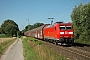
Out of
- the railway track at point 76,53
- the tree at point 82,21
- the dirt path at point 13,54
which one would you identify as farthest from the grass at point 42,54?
the tree at point 82,21

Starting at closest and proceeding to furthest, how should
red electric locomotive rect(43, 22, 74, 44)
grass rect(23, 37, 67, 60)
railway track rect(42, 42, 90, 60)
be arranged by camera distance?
grass rect(23, 37, 67, 60) → railway track rect(42, 42, 90, 60) → red electric locomotive rect(43, 22, 74, 44)

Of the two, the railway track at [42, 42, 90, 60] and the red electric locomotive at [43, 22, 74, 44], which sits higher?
the red electric locomotive at [43, 22, 74, 44]

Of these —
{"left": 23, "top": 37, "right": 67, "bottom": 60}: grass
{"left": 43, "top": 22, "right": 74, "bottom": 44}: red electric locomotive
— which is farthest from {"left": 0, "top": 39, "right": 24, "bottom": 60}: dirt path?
{"left": 43, "top": 22, "right": 74, "bottom": 44}: red electric locomotive

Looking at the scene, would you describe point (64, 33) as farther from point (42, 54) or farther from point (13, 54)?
point (42, 54)

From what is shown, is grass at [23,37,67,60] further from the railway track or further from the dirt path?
the railway track

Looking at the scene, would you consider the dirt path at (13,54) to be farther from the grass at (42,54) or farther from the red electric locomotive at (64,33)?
the red electric locomotive at (64,33)

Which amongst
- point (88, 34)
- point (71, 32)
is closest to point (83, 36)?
point (88, 34)

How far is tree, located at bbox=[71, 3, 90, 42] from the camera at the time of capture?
37.1m

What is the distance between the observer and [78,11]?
42094 mm

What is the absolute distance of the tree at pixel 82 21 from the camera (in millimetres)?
37094

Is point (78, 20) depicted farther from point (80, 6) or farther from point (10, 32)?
point (10, 32)

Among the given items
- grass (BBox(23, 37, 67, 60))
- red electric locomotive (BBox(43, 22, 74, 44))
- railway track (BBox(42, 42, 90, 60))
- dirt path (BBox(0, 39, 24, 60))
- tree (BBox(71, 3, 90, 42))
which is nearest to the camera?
grass (BBox(23, 37, 67, 60))

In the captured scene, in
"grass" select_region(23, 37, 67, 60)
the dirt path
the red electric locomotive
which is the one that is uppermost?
the red electric locomotive

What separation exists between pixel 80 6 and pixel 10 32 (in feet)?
239
